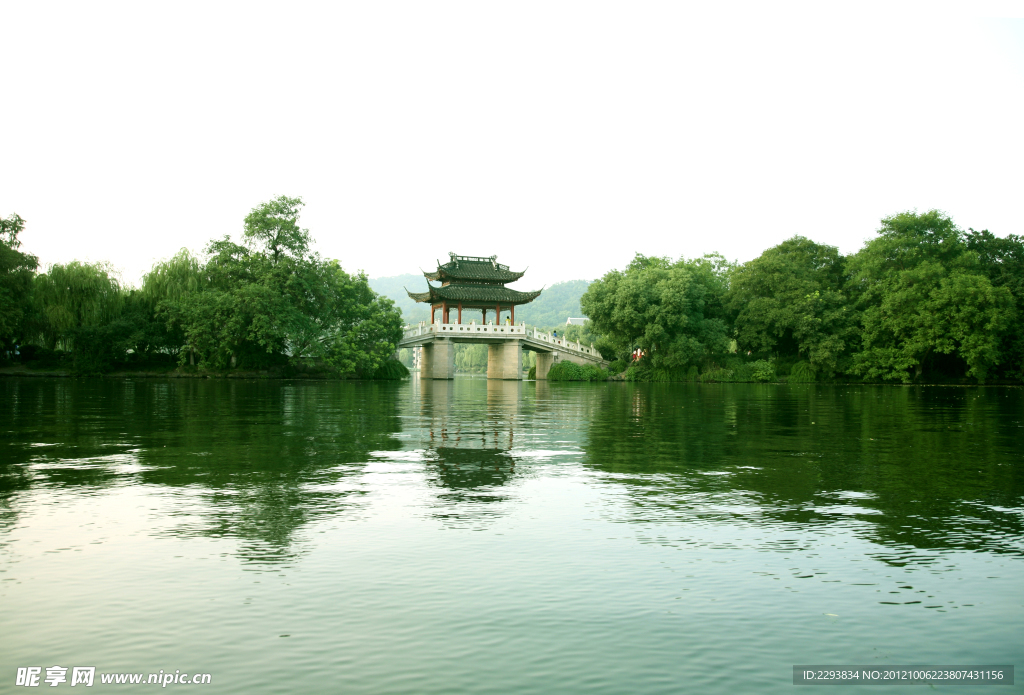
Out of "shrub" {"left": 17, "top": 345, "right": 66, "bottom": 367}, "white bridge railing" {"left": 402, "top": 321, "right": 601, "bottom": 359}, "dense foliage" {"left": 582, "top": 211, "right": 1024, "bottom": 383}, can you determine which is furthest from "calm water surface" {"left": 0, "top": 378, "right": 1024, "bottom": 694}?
"white bridge railing" {"left": 402, "top": 321, "right": 601, "bottom": 359}

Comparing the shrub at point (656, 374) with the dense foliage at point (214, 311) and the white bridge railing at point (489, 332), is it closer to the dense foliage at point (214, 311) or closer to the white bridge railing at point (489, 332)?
the white bridge railing at point (489, 332)

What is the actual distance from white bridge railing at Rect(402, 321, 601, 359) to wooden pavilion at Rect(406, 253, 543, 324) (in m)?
3.50

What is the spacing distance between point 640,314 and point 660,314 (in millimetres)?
1406

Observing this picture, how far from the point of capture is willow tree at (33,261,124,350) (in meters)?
46.6

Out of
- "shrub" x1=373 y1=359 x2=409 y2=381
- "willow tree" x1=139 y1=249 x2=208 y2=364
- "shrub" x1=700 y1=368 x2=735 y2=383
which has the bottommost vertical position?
"shrub" x1=700 y1=368 x2=735 y2=383

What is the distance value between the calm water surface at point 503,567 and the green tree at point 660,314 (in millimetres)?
44413

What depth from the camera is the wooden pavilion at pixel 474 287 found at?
61.6 metres

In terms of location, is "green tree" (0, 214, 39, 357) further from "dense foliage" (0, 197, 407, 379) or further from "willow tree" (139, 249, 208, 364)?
"willow tree" (139, 249, 208, 364)

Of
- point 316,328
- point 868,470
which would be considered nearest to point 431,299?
point 316,328

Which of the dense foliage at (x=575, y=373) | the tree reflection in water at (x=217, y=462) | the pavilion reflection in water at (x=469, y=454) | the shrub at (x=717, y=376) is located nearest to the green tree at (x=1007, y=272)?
the shrub at (x=717, y=376)

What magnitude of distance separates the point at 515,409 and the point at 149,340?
36.2 meters

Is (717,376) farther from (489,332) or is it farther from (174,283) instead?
(174,283)

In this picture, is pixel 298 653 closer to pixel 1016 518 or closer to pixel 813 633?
pixel 813 633

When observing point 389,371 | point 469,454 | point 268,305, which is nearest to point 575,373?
point 389,371
